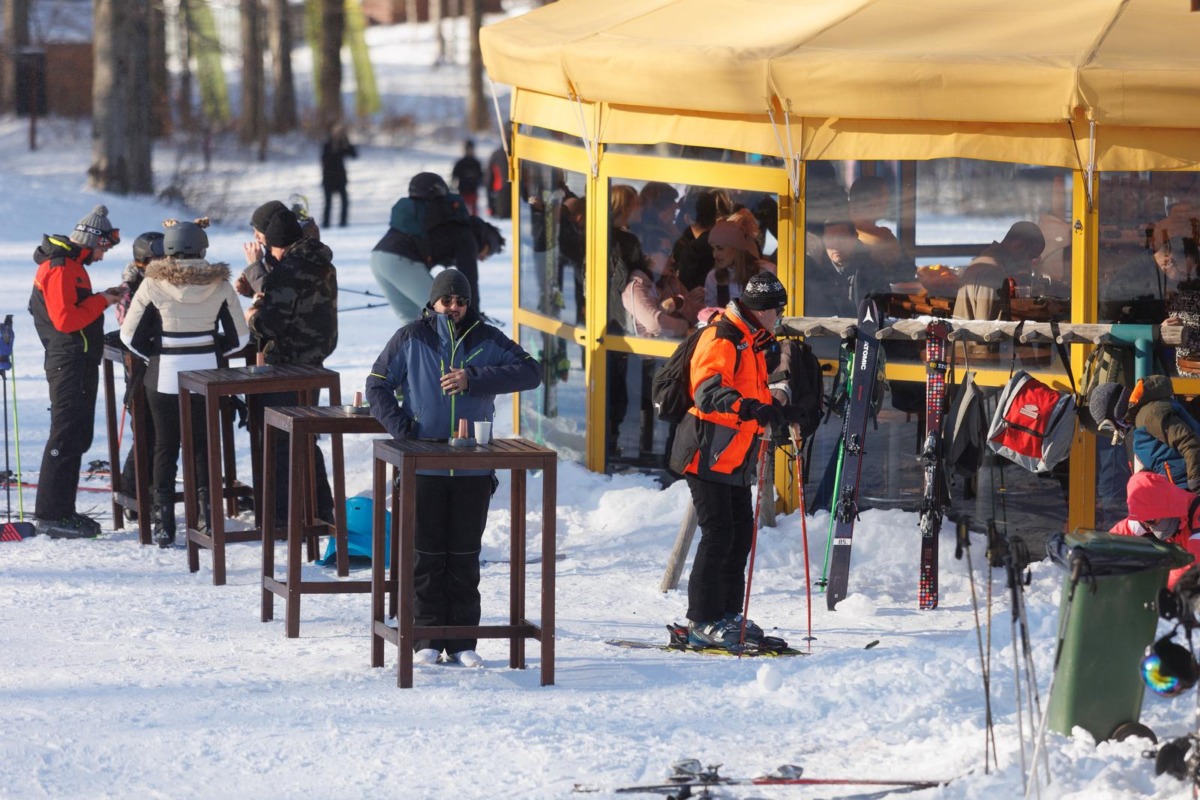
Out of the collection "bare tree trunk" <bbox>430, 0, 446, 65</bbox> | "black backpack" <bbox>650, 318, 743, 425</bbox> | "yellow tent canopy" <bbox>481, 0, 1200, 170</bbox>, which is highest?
"bare tree trunk" <bbox>430, 0, 446, 65</bbox>

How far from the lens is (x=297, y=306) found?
9805 millimetres

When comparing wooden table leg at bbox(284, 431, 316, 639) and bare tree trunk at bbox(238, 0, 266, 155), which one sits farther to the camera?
bare tree trunk at bbox(238, 0, 266, 155)

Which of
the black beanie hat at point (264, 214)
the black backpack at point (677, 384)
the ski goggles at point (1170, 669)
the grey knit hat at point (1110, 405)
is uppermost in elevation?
the black beanie hat at point (264, 214)

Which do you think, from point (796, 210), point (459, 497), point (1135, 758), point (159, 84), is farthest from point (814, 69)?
point (159, 84)

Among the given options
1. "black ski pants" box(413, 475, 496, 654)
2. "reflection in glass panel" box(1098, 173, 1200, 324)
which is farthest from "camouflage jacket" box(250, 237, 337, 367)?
"reflection in glass panel" box(1098, 173, 1200, 324)

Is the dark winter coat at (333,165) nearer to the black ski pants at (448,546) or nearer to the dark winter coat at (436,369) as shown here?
the dark winter coat at (436,369)

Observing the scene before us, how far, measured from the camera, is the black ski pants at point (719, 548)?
781cm

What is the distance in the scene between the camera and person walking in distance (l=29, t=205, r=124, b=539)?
960cm

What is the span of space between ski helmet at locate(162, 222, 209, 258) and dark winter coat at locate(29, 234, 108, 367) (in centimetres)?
55

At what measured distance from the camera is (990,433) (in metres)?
8.73

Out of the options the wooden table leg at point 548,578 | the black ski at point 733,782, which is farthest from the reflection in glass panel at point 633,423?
the black ski at point 733,782

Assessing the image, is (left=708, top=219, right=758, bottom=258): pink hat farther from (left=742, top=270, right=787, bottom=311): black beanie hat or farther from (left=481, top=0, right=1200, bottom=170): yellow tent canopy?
(left=742, top=270, right=787, bottom=311): black beanie hat

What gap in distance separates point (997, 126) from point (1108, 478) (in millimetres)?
1762

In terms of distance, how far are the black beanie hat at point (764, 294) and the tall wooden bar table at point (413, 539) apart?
41.8 inches
